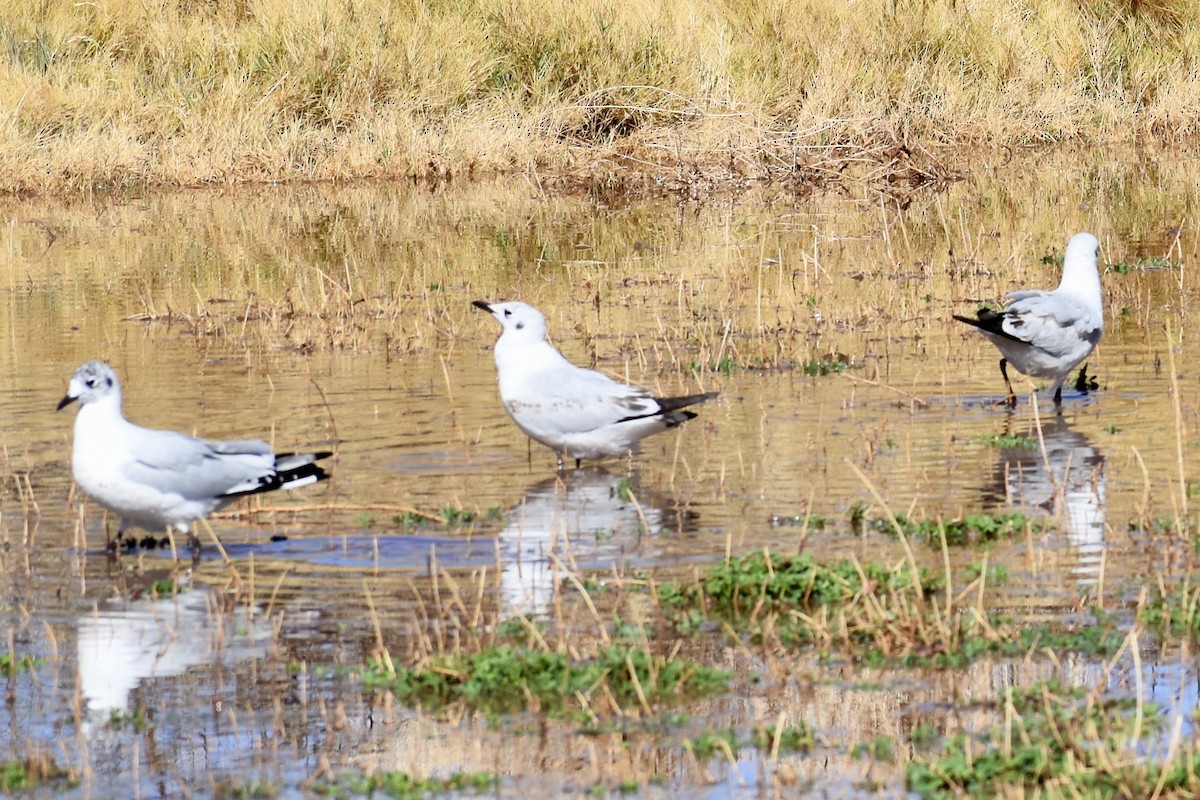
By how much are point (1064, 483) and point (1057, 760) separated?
3666 millimetres

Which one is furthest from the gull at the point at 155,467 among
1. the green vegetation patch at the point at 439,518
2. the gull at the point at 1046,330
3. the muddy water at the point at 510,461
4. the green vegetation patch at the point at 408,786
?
the gull at the point at 1046,330

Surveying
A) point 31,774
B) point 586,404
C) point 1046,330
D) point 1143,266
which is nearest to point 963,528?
point 586,404

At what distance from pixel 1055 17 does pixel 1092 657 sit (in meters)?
23.9

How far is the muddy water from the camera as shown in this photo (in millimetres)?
6047

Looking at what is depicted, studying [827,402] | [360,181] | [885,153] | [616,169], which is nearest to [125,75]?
[360,181]

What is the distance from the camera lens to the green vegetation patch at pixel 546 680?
614cm

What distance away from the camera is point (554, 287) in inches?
645

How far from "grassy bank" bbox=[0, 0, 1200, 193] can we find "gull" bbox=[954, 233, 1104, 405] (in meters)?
12.8

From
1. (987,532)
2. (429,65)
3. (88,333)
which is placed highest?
(429,65)

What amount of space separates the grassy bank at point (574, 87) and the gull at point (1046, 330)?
42.0 feet

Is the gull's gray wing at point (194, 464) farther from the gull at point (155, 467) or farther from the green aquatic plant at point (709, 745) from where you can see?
the green aquatic plant at point (709, 745)

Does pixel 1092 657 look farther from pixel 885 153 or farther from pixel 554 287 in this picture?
pixel 885 153

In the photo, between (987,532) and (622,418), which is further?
(622,418)

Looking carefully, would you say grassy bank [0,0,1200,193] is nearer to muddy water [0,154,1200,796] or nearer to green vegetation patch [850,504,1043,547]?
muddy water [0,154,1200,796]
